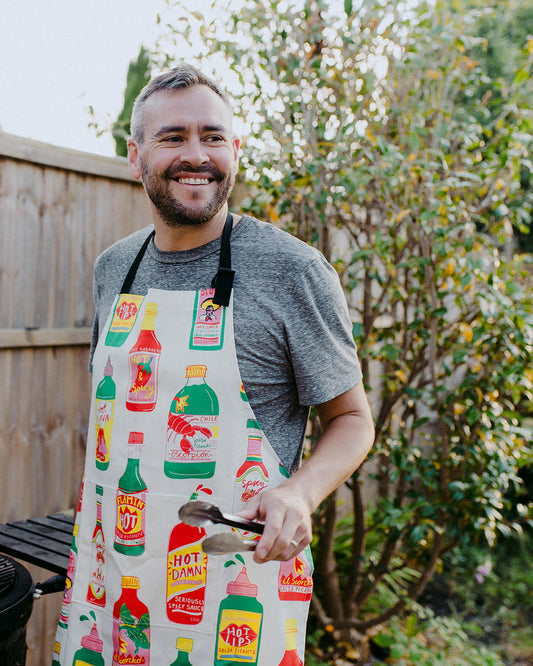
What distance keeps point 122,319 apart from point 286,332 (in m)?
0.42

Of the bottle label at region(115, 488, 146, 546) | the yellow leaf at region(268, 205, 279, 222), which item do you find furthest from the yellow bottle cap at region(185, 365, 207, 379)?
the yellow leaf at region(268, 205, 279, 222)

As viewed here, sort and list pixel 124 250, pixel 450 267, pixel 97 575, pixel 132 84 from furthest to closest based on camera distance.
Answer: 1. pixel 132 84
2. pixel 450 267
3. pixel 124 250
4. pixel 97 575

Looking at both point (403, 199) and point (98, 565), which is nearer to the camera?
point (98, 565)

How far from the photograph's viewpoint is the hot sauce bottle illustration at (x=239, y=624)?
4.29ft

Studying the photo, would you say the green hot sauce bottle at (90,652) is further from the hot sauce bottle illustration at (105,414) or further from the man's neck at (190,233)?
the man's neck at (190,233)

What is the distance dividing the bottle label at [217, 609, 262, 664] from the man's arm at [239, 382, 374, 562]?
297mm

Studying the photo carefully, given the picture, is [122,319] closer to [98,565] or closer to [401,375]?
[98,565]

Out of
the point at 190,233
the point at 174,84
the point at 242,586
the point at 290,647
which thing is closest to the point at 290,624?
the point at 290,647

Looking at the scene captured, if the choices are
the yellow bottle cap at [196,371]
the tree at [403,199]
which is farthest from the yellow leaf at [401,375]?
the yellow bottle cap at [196,371]

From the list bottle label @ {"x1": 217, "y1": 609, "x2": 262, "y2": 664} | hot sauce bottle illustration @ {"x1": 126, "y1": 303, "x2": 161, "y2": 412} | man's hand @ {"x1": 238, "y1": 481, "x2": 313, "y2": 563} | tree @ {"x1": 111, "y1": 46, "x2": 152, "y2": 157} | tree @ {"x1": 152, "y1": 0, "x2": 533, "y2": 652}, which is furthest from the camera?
tree @ {"x1": 111, "y1": 46, "x2": 152, "y2": 157}

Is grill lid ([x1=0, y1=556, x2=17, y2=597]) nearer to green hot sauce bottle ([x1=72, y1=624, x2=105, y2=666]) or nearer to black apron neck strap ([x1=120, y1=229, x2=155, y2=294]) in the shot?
green hot sauce bottle ([x1=72, y1=624, x2=105, y2=666])

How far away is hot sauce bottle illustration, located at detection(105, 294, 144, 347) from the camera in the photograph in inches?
59.4

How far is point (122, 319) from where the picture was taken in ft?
5.04

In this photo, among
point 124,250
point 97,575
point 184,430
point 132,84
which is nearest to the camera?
point 184,430
